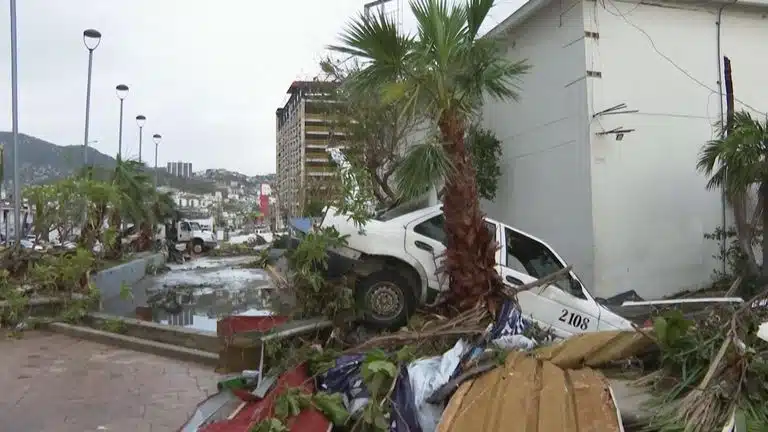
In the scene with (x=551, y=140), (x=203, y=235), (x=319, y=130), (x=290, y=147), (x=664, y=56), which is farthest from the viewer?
(x=203, y=235)

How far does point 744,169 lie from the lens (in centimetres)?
1081

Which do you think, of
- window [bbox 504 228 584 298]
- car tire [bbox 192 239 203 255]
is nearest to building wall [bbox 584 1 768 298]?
window [bbox 504 228 584 298]

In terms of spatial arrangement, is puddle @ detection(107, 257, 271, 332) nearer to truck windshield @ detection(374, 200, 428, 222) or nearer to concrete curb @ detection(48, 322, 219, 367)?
concrete curb @ detection(48, 322, 219, 367)

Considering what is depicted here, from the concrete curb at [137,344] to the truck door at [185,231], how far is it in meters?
26.0

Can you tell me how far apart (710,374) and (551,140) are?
32.9ft

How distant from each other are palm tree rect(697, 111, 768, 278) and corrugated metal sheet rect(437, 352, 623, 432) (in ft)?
25.8

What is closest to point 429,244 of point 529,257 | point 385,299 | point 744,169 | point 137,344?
point 385,299

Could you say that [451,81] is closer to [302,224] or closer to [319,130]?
[302,224]

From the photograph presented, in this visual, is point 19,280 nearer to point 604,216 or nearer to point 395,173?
point 395,173

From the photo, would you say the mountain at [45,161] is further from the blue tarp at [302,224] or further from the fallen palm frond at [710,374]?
the fallen palm frond at [710,374]

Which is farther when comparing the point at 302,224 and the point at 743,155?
the point at 743,155

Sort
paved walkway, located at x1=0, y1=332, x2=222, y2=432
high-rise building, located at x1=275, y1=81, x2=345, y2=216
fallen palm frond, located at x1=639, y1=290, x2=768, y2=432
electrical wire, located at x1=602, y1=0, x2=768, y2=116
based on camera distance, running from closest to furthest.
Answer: fallen palm frond, located at x1=639, y1=290, x2=768, y2=432 → paved walkway, located at x1=0, y1=332, x2=222, y2=432 → electrical wire, located at x1=602, y1=0, x2=768, y2=116 → high-rise building, located at x1=275, y1=81, x2=345, y2=216

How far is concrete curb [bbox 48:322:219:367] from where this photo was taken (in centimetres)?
830

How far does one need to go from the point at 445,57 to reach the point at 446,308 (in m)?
2.79
